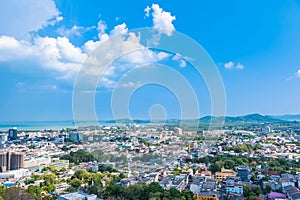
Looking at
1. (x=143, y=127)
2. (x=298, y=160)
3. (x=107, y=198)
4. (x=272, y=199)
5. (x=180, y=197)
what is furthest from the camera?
(x=143, y=127)

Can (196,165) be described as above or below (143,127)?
below

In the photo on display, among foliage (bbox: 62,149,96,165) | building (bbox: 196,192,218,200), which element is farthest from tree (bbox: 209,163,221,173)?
foliage (bbox: 62,149,96,165)

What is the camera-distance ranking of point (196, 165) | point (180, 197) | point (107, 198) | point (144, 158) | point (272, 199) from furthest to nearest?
point (196, 165)
point (144, 158)
point (272, 199)
point (107, 198)
point (180, 197)

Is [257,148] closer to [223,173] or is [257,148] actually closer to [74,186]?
[223,173]

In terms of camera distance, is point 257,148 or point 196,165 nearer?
point 196,165

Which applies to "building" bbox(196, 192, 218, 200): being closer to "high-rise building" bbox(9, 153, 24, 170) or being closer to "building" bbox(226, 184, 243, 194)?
"building" bbox(226, 184, 243, 194)

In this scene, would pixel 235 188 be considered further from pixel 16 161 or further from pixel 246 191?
pixel 16 161

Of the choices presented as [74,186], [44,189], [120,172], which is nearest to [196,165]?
[120,172]

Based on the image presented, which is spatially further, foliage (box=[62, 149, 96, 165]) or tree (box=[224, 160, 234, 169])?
foliage (box=[62, 149, 96, 165])

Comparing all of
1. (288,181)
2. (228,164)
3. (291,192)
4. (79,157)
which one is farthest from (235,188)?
(79,157)

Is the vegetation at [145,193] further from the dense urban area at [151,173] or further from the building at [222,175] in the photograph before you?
the building at [222,175]
